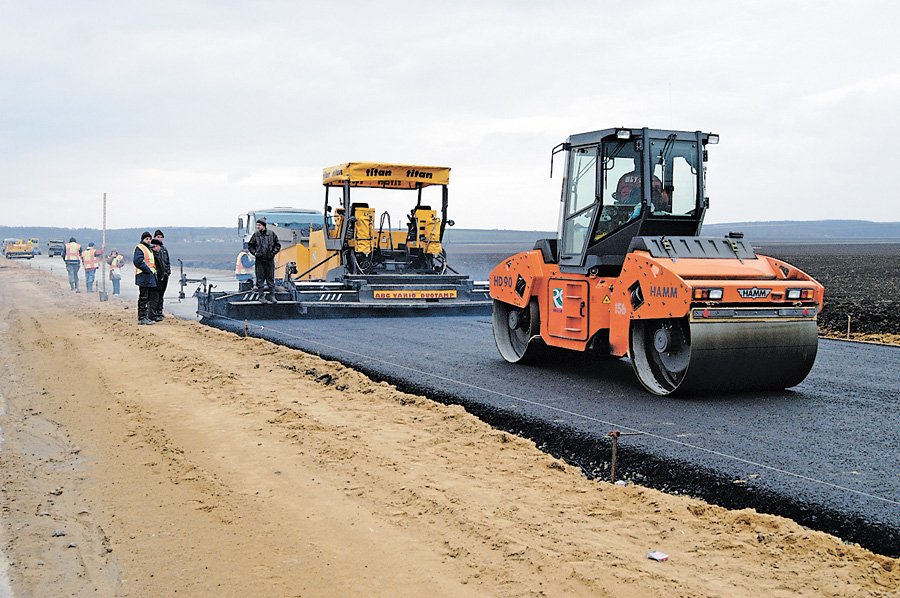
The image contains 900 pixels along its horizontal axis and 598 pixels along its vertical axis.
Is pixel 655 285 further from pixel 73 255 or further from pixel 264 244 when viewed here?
Result: pixel 73 255

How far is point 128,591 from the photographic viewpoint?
372 centimetres

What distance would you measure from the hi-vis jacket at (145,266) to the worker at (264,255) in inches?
63.5

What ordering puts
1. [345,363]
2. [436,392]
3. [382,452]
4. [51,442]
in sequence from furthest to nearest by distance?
1. [345,363]
2. [436,392]
3. [51,442]
4. [382,452]

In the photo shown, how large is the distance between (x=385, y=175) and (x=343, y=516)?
468 inches

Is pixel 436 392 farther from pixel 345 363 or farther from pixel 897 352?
pixel 897 352

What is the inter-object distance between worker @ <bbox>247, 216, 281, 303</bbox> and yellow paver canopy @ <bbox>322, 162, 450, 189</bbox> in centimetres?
181

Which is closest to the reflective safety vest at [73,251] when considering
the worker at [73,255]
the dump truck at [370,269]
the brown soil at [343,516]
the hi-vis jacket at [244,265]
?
the worker at [73,255]

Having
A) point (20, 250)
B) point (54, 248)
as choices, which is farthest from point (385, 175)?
point (54, 248)

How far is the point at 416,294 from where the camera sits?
1527cm

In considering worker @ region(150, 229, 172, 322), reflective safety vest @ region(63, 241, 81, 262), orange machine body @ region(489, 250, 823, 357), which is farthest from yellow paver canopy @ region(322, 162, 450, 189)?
reflective safety vest @ region(63, 241, 81, 262)

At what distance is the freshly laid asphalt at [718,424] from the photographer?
4.60 m

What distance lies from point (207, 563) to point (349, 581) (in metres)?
0.72

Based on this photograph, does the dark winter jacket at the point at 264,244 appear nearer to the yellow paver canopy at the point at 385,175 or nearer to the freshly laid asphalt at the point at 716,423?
the yellow paver canopy at the point at 385,175

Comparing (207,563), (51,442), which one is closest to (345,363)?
(51,442)
